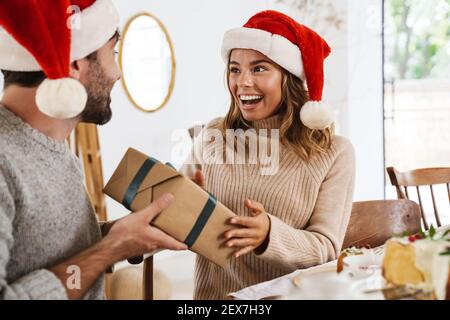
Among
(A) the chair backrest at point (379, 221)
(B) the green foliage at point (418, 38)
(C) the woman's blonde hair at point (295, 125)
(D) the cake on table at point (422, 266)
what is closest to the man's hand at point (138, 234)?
(D) the cake on table at point (422, 266)

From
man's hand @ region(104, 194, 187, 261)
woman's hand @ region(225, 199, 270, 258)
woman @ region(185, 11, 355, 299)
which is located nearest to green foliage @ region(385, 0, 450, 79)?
woman @ region(185, 11, 355, 299)

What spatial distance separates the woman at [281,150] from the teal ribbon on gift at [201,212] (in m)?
0.37

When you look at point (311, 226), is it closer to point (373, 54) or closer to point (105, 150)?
point (105, 150)

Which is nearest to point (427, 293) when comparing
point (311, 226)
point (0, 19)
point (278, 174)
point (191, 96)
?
point (311, 226)

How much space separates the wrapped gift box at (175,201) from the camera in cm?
86

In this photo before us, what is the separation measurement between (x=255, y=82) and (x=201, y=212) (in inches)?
20.2

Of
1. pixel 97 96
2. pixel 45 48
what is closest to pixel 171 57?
pixel 97 96

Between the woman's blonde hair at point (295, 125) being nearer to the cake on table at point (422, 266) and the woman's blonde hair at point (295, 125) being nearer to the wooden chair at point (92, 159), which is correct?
the cake on table at point (422, 266)

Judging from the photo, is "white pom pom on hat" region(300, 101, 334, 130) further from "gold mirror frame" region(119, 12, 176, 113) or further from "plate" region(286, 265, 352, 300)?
"gold mirror frame" region(119, 12, 176, 113)

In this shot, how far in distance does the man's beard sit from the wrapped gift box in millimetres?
85

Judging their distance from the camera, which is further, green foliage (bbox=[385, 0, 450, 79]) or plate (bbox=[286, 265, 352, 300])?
green foliage (bbox=[385, 0, 450, 79])

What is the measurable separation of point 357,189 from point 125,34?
1721 mm

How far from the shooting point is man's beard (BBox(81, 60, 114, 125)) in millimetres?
889

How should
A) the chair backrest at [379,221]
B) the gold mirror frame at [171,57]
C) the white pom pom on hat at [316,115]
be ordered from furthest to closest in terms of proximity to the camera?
1. the gold mirror frame at [171,57]
2. the chair backrest at [379,221]
3. the white pom pom on hat at [316,115]
